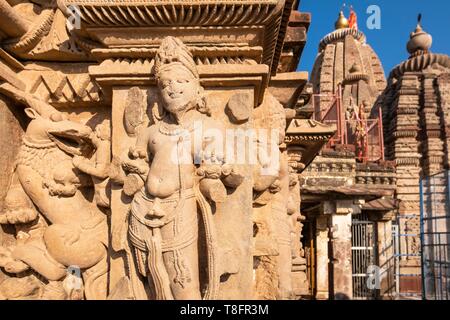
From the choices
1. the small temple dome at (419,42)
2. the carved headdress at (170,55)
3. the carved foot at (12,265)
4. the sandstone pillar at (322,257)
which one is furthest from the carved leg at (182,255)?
the small temple dome at (419,42)

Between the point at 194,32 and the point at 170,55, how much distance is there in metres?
0.29

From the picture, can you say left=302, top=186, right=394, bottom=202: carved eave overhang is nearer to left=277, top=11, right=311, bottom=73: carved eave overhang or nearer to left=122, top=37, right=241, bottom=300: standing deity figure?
left=277, top=11, right=311, bottom=73: carved eave overhang

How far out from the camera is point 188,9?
265cm

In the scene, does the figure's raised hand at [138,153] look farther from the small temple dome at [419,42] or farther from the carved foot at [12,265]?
the small temple dome at [419,42]

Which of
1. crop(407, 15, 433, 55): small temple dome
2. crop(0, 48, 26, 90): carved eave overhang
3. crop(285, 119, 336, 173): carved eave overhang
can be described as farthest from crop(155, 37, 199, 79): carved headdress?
crop(407, 15, 433, 55): small temple dome

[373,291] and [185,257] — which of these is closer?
[185,257]

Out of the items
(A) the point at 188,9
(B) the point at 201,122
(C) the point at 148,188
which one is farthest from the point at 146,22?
(C) the point at 148,188

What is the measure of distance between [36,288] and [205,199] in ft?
4.17

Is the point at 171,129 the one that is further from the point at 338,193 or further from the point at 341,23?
the point at 341,23

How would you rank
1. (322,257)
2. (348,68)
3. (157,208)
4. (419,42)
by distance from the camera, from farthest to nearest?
(348,68) → (419,42) → (322,257) → (157,208)

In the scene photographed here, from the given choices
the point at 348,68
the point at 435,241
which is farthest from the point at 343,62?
the point at 435,241

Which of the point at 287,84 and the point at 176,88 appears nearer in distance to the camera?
the point at 176,88

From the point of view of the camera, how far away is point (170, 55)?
260 cm
